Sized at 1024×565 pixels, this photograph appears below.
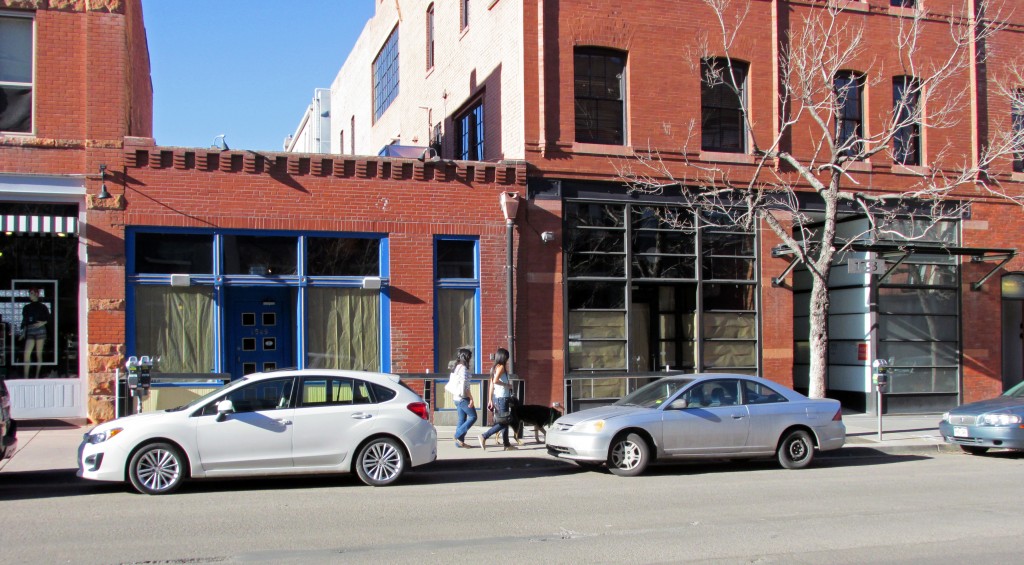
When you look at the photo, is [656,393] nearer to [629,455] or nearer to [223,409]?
[629,455]

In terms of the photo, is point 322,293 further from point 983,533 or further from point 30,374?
point 983,533

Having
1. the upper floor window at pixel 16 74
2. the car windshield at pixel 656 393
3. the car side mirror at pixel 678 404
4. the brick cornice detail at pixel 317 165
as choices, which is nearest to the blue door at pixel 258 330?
the brick cornice detail at pixel 317 165

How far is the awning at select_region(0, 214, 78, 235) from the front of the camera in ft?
48.1

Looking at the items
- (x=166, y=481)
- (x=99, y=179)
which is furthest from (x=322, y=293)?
(x=166, y=481)

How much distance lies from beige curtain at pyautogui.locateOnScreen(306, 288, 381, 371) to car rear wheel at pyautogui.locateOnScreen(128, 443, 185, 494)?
595cm

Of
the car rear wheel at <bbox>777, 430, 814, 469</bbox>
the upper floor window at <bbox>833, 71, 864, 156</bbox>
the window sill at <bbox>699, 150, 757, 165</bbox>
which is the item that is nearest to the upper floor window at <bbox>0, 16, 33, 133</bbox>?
the window sill at <bbox>699, 150, 757, 165</bbox>

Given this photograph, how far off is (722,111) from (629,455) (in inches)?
384

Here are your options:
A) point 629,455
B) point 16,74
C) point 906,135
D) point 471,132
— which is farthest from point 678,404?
point 16,74

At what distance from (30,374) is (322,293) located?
4981 millimetres

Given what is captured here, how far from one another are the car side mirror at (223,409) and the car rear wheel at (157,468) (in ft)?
1.94

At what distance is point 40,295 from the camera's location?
594 inches

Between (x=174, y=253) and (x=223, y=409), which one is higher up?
(x=174, y=253)

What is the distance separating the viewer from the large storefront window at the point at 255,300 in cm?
1552

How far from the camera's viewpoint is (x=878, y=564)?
7277 mm
